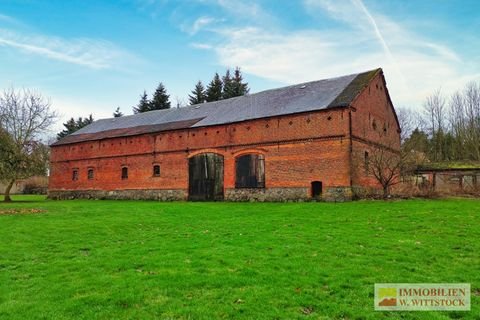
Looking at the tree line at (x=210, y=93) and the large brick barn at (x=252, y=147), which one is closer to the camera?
the large brick barn at (x=252, y=147)

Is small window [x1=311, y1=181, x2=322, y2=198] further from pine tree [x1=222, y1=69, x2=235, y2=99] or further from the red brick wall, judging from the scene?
pine tree [x1=222, y1=69, x2=235, y2=99]

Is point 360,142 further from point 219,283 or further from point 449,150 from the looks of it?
point 449,150

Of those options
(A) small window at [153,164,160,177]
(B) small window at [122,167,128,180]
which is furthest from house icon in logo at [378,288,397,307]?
(B) small window at [122,167,128,180]

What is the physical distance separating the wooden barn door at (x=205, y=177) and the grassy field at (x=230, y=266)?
43.1 ft

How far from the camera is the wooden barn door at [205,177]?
25938 mm

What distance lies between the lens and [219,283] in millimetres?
6078

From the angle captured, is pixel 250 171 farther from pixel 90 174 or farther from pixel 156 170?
pixel 90 174

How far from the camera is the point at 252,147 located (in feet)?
80.5

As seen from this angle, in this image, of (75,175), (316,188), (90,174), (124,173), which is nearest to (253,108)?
(316,188)

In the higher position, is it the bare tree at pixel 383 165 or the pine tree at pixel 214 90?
the pine tree at pixel 214 90

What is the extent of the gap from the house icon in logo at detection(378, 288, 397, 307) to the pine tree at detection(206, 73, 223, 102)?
164 ft

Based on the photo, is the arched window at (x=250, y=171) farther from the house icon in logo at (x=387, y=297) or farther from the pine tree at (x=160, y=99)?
the pine tree at (x=160, y=99)

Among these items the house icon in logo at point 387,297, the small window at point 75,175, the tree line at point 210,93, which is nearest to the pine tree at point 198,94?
the tree line at point 210,93

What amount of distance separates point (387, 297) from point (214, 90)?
51.0 metres
